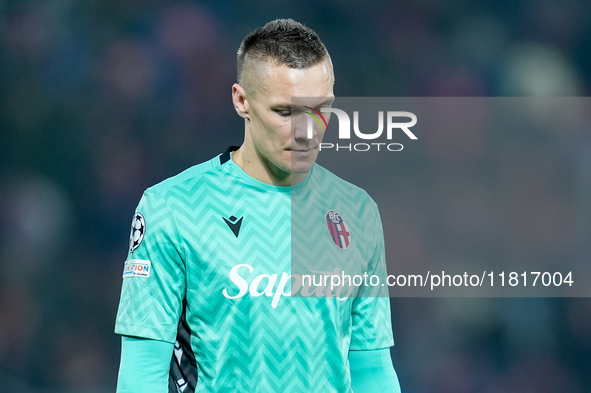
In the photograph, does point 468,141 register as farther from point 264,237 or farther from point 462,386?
point 264,237

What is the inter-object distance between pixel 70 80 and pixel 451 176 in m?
2.16

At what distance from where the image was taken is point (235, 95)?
7.48 feet

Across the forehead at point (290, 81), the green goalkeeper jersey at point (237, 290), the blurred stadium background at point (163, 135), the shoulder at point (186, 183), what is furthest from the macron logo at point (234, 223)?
the blurred stadium background at point (163, 135)

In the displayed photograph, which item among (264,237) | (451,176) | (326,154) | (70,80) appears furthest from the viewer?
(70,80)

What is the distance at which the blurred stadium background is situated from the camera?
13.9 ft

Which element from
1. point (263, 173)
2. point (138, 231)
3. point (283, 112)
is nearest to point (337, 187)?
point (263, 173)

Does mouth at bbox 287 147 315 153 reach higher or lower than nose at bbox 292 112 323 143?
lower

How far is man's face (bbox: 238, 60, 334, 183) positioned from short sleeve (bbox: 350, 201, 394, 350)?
38cm

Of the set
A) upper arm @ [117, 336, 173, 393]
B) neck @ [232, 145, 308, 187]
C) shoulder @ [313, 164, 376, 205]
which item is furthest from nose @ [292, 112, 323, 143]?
upper arm @ [117, 336, 173, 393]

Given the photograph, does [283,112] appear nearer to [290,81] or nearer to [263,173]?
[290,81]

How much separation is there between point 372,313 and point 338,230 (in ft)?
0.91

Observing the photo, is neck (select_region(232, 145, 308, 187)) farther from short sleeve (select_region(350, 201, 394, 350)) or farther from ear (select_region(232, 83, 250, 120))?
short sleeve (select_region(350, 201, 394, 350))

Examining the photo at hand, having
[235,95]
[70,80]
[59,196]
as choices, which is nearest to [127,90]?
[70,80]

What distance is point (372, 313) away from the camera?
2.35 metres
